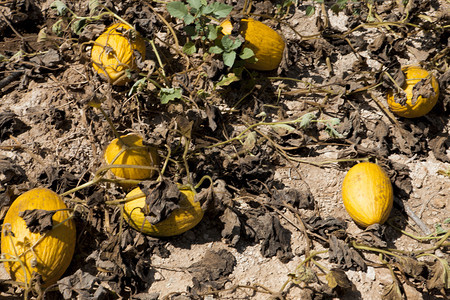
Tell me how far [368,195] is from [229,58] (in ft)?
5.60

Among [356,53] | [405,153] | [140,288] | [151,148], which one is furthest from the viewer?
[356,53]

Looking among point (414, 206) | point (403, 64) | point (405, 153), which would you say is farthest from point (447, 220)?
point (403, 64)

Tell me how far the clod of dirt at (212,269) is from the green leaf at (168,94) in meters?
1.31

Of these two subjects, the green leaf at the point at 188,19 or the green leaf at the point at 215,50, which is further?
the green leaf at the point at 215,50

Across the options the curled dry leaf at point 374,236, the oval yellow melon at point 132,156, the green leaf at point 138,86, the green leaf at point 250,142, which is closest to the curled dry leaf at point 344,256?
the curled dry leaf at point 374,236

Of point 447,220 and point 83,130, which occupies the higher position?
point 83,130

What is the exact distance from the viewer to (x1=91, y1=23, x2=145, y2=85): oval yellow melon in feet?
13.1

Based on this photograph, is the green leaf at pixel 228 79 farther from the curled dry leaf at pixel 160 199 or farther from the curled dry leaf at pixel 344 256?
the curled dry leaf at pixel 344 256

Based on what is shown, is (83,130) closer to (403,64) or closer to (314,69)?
(314,69)

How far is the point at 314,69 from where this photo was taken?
480 cm

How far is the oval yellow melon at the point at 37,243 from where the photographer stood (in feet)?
9.86

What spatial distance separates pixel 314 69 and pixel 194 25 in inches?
55.0

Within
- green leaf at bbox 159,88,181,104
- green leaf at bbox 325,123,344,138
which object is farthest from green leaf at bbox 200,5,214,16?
green leaf at bbox 325,123,344,138

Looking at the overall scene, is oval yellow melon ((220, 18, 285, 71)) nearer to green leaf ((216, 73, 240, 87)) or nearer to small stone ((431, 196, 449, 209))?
green leaf ((216, 73, 240, 87))
